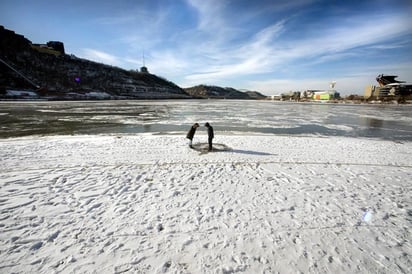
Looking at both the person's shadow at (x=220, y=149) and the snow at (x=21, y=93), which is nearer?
the person's shadow at (x=220, y=149)

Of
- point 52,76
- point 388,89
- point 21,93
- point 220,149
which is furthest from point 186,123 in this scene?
point 388,89

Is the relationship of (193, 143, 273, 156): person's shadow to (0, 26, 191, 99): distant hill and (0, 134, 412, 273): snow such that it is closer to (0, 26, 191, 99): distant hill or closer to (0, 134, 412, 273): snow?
(0, 134, 412, 273): snow

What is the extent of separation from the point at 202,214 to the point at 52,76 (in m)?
90.6

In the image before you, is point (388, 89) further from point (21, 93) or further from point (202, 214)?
point (21, 93)

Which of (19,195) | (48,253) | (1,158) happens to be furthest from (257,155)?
(1,158)

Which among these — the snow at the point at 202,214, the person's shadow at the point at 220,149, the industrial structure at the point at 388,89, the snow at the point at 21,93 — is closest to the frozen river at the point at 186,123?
the person's shadow at the point at 220,149

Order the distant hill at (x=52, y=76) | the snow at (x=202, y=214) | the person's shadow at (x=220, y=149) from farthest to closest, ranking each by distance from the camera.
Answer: the distant hill at (x=52, y=76), the person's shadow at (x=220, y=149), the snow at (x=202, y=214)

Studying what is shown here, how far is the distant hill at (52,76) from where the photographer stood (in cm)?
5481

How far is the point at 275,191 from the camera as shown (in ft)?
16.6

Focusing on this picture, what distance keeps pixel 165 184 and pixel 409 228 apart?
18.5 ft

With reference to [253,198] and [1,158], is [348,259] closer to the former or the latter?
[253,198]

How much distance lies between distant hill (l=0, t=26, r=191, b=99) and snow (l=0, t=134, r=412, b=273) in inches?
2461

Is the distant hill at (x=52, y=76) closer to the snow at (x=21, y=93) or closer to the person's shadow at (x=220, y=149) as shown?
the snow at (x=21, y=93)

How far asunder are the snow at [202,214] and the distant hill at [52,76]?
6250cm
